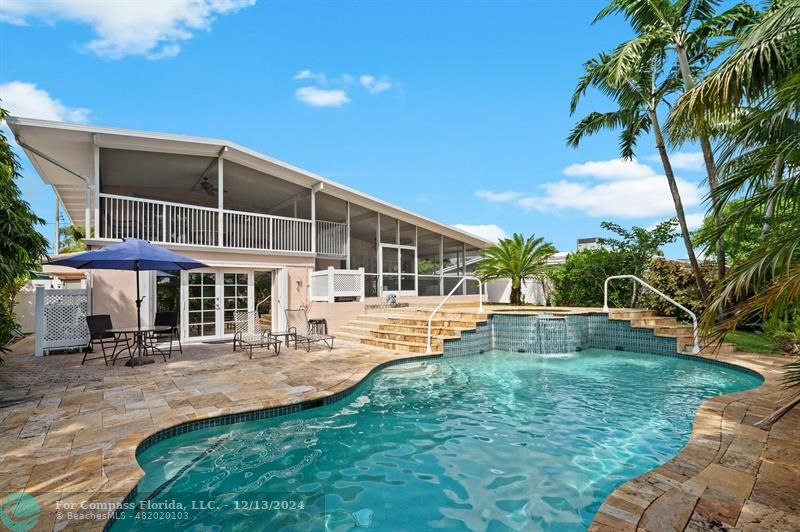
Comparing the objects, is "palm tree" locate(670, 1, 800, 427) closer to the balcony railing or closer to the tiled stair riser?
the tiled stair riser

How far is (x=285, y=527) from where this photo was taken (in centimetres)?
281

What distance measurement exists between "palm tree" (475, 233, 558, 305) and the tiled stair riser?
5.16 metres

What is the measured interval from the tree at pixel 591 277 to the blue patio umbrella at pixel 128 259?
42.5 feet

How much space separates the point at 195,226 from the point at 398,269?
745 centimetres

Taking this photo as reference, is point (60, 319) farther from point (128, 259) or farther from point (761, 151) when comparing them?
point (761, 151)

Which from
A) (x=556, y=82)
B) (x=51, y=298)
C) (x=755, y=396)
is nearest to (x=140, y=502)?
(x=755, y=396)

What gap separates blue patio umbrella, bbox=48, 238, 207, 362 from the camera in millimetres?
6805

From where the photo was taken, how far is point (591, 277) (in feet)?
46.4

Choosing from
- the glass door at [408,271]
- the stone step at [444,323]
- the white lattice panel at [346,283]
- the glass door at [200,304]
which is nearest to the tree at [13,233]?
the glass door at [200,304]

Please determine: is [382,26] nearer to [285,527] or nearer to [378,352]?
[378,352]

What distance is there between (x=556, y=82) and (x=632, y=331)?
8124mm

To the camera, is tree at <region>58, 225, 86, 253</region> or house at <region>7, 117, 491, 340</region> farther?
→ tree at <region>58, 225, 86, 253</region>

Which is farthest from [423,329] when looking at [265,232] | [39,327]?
[39,327]

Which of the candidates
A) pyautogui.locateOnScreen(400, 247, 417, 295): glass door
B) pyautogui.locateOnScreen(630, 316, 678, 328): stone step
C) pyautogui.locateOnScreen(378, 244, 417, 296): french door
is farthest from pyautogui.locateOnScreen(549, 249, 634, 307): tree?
pyautogui.locateOnScreen(378, 244, 417, 296): french door
